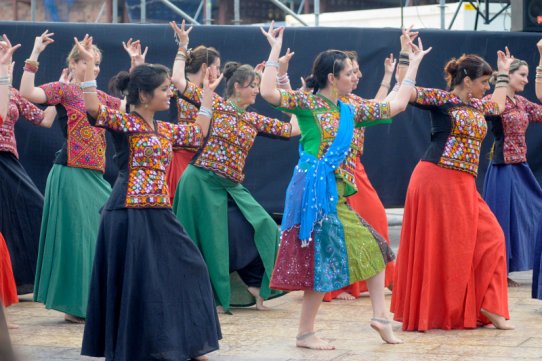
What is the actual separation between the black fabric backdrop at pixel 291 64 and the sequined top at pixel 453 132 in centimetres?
358

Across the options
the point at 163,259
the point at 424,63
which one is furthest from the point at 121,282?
the point at 424,63

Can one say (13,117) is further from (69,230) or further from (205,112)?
(205,112)

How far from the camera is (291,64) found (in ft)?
32.3

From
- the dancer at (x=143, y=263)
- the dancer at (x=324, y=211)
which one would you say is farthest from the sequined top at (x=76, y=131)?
the dancer at (x=324, y=211)

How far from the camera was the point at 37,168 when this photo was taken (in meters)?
9.16

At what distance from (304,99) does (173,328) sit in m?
1.37

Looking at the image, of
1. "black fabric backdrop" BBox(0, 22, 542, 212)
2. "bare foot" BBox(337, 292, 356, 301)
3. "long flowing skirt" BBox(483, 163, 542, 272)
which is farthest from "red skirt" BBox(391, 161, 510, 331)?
"black fabric backdrop" BBox(0, 22, 542, 212)

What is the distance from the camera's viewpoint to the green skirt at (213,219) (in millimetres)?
6922

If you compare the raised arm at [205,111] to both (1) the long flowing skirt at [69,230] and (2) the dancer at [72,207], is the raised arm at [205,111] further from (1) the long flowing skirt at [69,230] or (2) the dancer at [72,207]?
(1) the long flowing skirt at [69,230]

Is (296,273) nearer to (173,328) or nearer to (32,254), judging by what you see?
(173,328)

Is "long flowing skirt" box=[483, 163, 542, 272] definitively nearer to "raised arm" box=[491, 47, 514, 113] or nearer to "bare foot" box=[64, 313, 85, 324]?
"raised arm" box=[491, 47, 514, 113]

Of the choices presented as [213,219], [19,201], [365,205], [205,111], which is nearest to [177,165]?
[213,219]

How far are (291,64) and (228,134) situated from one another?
10.1 ft

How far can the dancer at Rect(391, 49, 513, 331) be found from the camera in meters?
6.21
